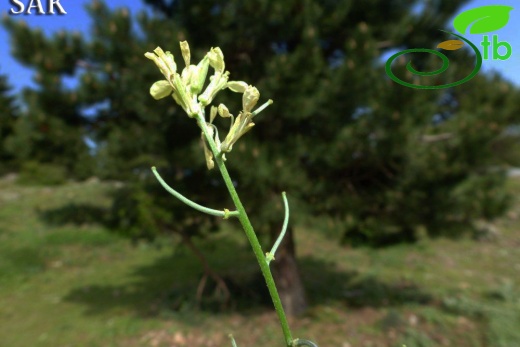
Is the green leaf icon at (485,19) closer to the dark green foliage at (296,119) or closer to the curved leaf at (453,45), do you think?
the curved leaf at (453,45)

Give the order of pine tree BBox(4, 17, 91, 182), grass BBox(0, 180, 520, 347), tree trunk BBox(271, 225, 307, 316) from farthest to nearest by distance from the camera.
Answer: tree trunk BBox(271, 225, 307, 316), grass BBox(0, 180, 520, 347), pine tree BBox(4, 17, 91, 182)

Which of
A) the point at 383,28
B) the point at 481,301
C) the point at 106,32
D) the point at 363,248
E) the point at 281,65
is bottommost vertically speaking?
the point at 481,301

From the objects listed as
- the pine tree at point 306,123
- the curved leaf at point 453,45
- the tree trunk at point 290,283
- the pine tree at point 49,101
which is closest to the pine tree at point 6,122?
the pine tree at point 49,101

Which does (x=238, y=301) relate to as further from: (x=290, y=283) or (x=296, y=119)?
(x=296, y=119)

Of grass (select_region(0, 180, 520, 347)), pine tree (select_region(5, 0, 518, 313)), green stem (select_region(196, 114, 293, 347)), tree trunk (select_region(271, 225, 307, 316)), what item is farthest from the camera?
tree trunk (select_region(271, 225, 307, 316))

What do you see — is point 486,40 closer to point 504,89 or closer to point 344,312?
point 504,89

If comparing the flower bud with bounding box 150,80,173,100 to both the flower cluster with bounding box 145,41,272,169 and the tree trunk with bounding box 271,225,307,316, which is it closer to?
the flower cluster with bounding box 145,41,272,169

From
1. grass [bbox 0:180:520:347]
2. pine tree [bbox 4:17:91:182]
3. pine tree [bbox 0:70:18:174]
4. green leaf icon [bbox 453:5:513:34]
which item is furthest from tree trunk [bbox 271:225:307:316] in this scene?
green leaf icon [bbox 453:5:513:34]

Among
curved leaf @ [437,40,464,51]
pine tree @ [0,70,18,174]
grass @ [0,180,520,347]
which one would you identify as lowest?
grass @ [0,180,520,347]

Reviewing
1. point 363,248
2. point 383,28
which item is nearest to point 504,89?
point 383,28
